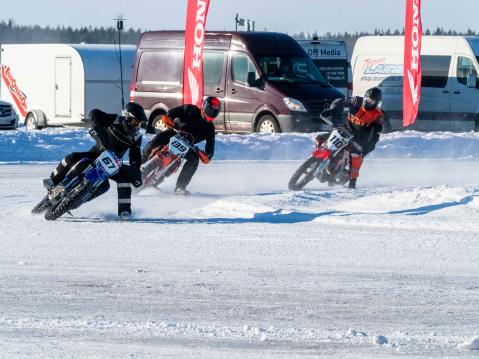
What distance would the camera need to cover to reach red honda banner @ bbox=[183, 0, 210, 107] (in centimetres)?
2481

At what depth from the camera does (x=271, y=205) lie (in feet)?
47.9

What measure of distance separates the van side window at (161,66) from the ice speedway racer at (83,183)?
48.9 ft

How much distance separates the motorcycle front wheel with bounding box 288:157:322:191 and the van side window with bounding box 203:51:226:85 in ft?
35.8

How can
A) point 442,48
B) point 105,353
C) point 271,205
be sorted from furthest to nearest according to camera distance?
point 442,48, point 271,205, point 105,353

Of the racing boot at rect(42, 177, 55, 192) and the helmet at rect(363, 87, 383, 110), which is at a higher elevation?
the helmet at rect(363, 87, 383, 110)

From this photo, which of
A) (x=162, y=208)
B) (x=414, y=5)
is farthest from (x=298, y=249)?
(x=414, y=5)

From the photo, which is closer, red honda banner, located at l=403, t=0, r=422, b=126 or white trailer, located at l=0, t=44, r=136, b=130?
red honda banner, located at l=403, t=0, r=422, b=126

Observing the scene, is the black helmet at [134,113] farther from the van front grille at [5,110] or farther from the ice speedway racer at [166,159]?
the van front grille at [5,110]

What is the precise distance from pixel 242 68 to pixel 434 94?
239 inches

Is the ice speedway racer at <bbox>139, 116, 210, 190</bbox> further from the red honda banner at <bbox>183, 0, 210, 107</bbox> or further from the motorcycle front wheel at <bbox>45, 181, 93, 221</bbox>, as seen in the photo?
the red honda banner at <bbox>183, 0, 210, 107</bbox>

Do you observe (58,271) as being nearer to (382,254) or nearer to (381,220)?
(382,254)

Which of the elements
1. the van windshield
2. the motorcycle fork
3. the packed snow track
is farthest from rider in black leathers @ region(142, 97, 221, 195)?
the van windshield

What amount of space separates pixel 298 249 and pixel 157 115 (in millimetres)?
17150

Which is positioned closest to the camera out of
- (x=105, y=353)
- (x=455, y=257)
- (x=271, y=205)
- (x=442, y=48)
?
(x=105, y=353)
